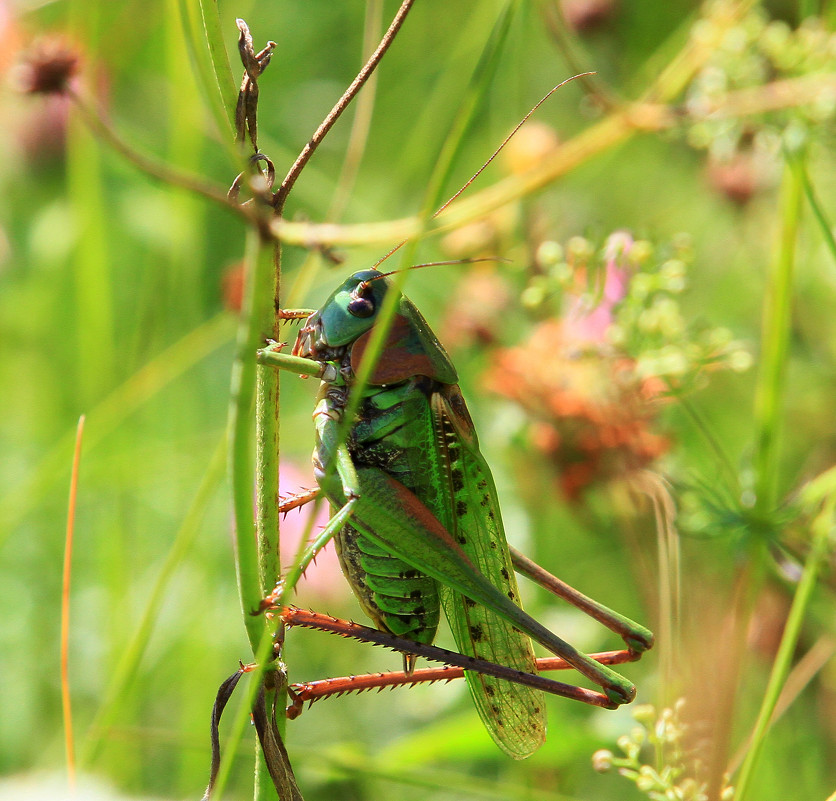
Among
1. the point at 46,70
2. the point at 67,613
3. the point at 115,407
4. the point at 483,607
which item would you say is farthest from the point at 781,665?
the point at 115,407

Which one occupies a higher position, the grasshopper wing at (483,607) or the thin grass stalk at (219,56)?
the thin grass stalk at (219,56)

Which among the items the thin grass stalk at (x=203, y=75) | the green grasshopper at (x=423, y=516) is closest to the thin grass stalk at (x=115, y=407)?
the green grasshopper at (x=423, y=516)

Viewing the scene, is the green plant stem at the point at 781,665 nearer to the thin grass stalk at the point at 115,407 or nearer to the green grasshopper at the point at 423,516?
the green grasshopper at the point at 423,516

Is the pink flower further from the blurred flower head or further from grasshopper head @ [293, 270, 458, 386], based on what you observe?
the blurred flower head

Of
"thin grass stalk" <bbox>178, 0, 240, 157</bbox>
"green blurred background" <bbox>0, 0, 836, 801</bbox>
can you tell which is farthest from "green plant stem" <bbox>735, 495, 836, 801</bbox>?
"thin grass stalk" <bbox>178, 0, 240, 157</bbox>

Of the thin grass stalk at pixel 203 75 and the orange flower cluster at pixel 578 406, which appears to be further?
the orange flower cluster at pixel 578 406

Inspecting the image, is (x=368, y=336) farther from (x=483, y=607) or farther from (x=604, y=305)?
(x=604, y=305)

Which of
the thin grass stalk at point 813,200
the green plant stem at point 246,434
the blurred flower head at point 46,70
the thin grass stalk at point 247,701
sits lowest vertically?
the thin grass stalk at point 247,701
